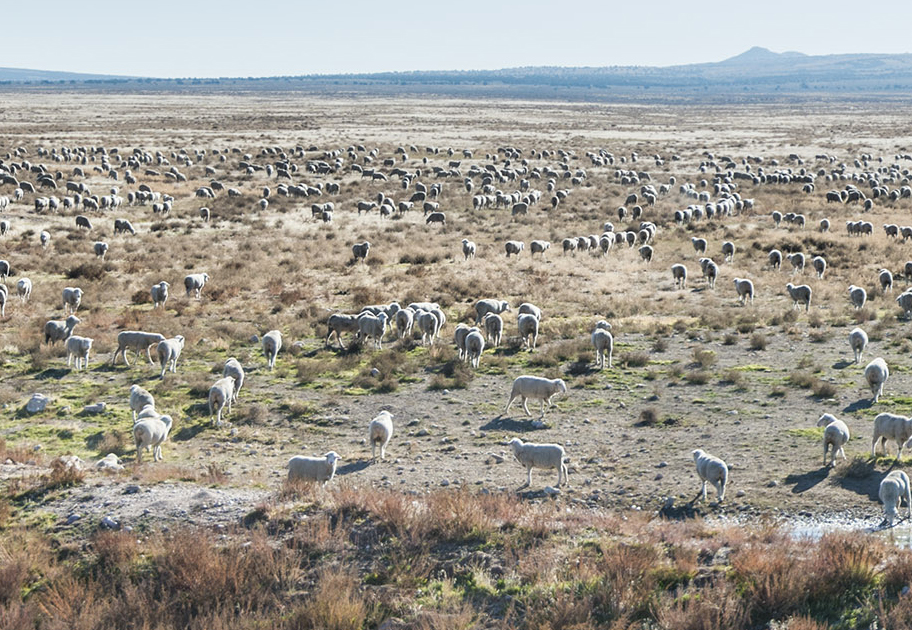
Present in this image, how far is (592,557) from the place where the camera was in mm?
9086

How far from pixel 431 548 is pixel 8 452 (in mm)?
7351

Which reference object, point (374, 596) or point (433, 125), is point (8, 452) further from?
point (433, 125)

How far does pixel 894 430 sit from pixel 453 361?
29.9 ft

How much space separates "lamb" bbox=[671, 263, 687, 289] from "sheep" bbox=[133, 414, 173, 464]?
18.8 meters

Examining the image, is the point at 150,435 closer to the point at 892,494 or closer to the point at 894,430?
the point at 892,494

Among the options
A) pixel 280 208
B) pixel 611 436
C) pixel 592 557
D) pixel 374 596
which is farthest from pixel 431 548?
pixel 280 208

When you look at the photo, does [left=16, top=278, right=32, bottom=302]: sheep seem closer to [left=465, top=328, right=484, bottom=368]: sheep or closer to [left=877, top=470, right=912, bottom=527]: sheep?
[left=465, top=328, right=484, bottom=368]: sheep

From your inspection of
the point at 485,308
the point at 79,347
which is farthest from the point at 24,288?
the point at 485,308

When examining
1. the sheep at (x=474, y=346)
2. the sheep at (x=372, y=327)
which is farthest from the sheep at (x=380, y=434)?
the sheep at (x=372, y=327)

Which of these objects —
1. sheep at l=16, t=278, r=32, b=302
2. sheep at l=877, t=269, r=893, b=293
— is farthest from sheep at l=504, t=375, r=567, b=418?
sheep at l=16, t=278, r=32, b=302

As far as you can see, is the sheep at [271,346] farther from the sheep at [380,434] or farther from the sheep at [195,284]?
the sheep at [195,284]

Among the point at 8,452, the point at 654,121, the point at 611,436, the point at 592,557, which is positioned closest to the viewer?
the point at 592,557

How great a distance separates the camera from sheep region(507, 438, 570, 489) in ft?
39.8

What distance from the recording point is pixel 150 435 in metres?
12.9
